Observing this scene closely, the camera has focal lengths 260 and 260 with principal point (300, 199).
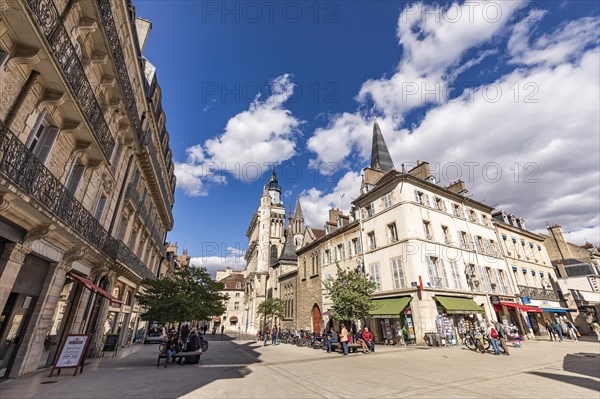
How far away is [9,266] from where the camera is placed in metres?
6.19

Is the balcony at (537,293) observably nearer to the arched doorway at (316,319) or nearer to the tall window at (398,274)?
the tall window at (398,274)

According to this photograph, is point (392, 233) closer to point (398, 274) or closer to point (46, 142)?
point (398, 274)

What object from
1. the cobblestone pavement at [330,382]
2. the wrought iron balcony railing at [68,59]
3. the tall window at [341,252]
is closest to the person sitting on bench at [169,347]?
the cobblestone pavement at [330,382]

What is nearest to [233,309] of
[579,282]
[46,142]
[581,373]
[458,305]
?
[458,305]

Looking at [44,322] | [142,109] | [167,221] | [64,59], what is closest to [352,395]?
[44,322]

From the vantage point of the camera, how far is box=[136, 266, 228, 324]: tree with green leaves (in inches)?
448

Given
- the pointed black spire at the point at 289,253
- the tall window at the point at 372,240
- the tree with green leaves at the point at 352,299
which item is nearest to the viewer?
the tree with green leaves at the point at 352,299

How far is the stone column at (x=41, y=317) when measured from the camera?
7156 millimetres

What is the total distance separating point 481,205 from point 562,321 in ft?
51.1

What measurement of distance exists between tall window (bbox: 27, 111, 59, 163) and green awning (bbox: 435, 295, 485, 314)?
20277 mm

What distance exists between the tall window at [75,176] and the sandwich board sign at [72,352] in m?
4.74

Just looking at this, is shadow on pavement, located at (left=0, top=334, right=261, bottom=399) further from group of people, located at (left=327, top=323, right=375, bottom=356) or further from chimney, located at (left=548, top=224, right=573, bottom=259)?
chimney, located at (left=548, top=224, right=573, bottom=259)

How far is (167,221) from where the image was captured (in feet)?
82.8

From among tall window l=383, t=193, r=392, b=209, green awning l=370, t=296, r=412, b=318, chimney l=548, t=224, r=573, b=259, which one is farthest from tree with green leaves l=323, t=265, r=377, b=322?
chimney l=548, t=224, r=573, b=259
